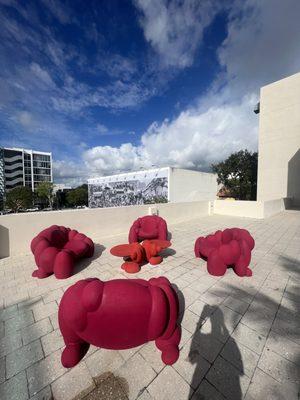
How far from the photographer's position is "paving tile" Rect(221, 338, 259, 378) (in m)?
1.83

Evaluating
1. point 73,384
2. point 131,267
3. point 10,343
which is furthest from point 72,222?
point 73,384

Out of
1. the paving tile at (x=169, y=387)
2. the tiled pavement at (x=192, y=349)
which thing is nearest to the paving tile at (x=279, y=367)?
the tiled pavement at (x=192, y=349)

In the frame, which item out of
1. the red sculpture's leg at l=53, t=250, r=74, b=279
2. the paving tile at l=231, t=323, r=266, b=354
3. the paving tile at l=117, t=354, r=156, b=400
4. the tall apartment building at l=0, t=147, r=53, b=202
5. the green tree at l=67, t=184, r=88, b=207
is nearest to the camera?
the paving tile at l=117, t=354, r=156, b=400

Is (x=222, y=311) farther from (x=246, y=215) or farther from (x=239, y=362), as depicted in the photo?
(x=246, y=215)

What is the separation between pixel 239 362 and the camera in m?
1.89

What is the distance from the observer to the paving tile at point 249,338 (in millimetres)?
2068

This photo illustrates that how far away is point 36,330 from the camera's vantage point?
239 centimetres

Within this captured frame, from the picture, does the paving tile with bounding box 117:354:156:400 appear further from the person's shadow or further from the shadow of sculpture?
the shadow of sculpture

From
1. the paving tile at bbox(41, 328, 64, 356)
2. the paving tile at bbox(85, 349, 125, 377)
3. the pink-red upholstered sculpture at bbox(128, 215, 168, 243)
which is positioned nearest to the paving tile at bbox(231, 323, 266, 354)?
the paving tile at bbox(85, 349, 125, 377)

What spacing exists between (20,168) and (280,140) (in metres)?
71.2

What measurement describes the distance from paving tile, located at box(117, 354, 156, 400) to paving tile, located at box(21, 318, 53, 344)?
3.91 ft

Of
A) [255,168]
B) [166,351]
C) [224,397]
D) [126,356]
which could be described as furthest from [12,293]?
[255,168]

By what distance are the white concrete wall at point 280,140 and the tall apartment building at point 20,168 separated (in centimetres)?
6475

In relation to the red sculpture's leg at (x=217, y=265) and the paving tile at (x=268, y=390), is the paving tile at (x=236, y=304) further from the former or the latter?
the paving tile at (x=268, y=390)
